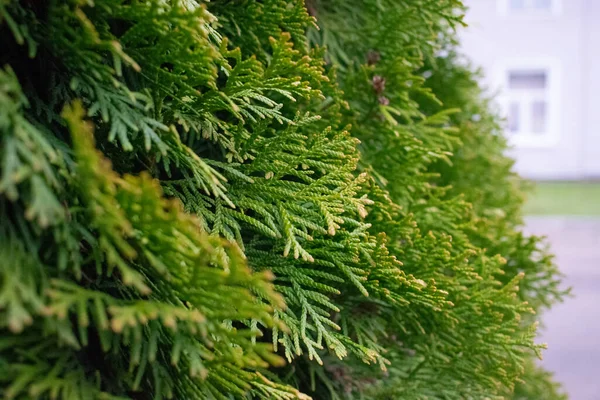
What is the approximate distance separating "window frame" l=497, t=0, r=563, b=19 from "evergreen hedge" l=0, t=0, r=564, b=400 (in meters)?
12.5

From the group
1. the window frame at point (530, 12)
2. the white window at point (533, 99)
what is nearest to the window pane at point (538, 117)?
the white window at point (533, 99)

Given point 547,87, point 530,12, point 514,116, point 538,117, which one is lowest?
point 514,116

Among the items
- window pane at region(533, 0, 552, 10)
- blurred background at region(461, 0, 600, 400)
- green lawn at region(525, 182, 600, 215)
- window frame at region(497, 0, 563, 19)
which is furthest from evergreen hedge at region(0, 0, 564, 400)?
window pane at region(533, 0, 552, 10)

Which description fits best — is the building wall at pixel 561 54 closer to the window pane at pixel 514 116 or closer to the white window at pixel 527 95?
the white window at pixel 527 95

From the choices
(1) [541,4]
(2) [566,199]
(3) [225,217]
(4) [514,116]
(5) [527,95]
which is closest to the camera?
(3) [225,217]

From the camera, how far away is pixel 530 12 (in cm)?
1277

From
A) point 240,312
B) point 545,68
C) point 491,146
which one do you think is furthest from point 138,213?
point 545,68

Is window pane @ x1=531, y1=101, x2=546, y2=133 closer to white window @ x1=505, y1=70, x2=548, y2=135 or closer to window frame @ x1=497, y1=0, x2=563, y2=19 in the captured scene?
white window @ x1=505, y1=70, x2=548, y2=135

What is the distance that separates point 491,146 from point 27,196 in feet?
6.04

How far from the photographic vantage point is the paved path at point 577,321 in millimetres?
4781

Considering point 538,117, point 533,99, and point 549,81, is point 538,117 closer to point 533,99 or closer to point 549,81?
point 533,99

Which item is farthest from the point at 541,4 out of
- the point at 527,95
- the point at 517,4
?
the point at 527,95

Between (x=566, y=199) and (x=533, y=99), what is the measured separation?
8.36 feet

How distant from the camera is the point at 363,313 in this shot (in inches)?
55.5
